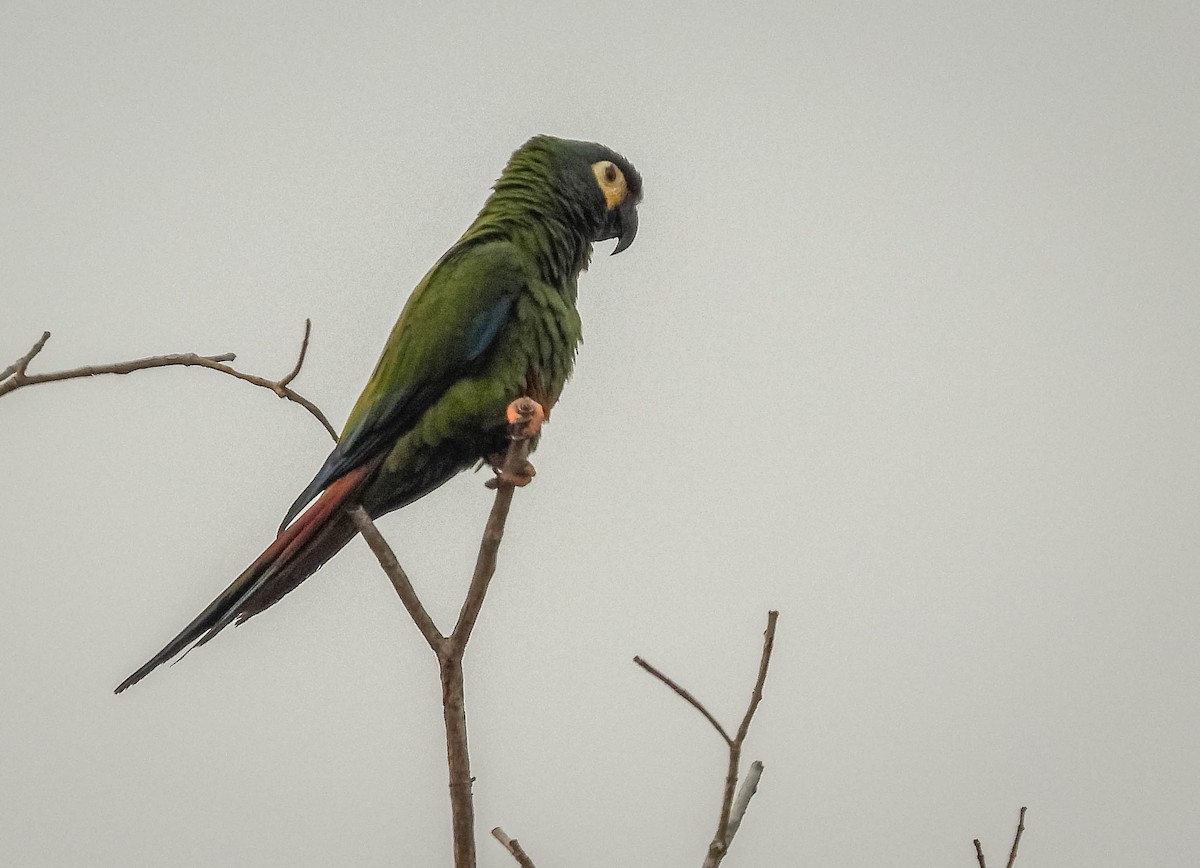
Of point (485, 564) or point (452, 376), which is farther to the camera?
point (452, 376)

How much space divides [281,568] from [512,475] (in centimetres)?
71

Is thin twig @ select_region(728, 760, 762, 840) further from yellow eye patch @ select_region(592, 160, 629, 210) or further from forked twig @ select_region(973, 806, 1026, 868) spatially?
yellow eye patch @ select_region(592, 160, 629, 210)

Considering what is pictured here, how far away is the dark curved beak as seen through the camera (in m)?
3.12

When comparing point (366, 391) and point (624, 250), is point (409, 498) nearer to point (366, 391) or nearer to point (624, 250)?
point (366, 391)

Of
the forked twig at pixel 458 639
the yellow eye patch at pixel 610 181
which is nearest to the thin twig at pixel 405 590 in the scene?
the forked twig at pixel 458 639

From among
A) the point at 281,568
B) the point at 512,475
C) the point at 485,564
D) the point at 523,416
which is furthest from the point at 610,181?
the point at 485,564

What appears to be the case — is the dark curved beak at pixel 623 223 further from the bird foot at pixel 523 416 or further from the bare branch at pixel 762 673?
the bare branch at pixel 762 673

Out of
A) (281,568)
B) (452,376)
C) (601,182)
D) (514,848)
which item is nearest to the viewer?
(514,848)

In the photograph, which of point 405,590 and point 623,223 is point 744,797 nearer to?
point 405,590

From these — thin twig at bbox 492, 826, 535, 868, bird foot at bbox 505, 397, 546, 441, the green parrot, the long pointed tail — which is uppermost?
the green parrot

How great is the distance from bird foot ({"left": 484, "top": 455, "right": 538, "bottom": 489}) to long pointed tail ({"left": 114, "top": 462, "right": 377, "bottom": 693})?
0.35 meters

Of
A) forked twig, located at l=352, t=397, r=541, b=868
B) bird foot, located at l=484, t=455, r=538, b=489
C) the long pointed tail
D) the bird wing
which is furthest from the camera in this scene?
the bird wing

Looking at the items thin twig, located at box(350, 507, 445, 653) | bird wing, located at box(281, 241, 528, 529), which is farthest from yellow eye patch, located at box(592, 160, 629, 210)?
thin twig, located at box(350, 507, 445, 653)

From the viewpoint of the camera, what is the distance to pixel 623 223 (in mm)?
3143
